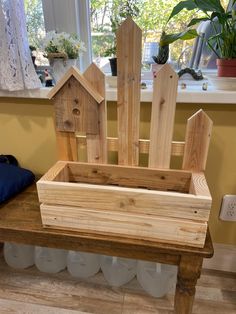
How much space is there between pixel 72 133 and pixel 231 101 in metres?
0.57

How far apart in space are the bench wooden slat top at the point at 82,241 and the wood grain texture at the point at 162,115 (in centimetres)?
27

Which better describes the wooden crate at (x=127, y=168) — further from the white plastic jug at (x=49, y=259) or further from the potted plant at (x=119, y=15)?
the white plastic jug at (x=49, y=259)

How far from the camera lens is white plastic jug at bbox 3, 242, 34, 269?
123 cm

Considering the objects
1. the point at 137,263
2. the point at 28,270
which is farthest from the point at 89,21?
the point at 28,270

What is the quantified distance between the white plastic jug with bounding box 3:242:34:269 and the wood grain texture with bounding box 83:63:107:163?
2.40ft

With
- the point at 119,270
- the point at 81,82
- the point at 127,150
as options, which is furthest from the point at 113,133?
the point at 119,270

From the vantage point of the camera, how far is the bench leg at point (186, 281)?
0.65 metres

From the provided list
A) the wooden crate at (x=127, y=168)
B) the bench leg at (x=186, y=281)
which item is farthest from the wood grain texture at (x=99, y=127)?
the bench leg at (x=186, y=281)

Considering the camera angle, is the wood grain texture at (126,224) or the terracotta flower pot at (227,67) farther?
the terracotta flower pot at (227,67)

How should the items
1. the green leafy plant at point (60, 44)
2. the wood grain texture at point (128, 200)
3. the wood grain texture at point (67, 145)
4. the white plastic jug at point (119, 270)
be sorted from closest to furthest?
the wood grain texture at point (128, 200) < the wood grain texture at point (67, 145) < the green leafy plant at point (60, 44) < the white plastic jug at point (119, 270)

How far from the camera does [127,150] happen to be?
797 mm

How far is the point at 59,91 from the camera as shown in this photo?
741mm

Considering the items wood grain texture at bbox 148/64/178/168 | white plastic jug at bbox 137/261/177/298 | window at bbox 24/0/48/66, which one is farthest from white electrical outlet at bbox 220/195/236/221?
window at bbox 24/0/48/66

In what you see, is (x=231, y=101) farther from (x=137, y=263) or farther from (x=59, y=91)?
(x=137, y=263)
